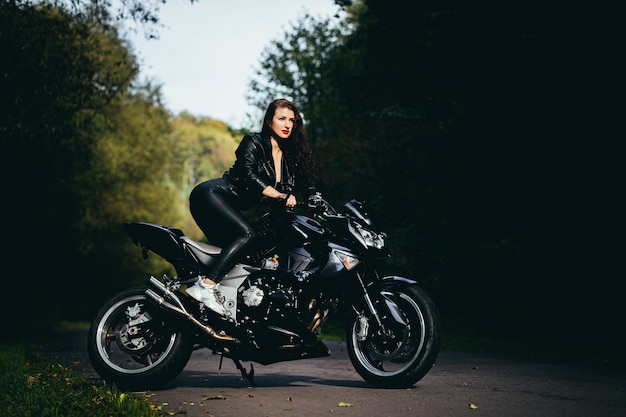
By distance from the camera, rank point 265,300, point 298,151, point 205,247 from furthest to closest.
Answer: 1. point 298,151
2. point 205,247
3. point 265,300

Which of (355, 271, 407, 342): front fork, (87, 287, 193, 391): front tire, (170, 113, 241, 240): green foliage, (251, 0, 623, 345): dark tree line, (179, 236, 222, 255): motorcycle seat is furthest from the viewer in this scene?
(170, 113, 241, 240): green foliage

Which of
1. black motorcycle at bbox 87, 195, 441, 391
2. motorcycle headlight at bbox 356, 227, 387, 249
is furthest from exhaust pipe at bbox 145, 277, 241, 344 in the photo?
motorcycle headlight at bbox 356, 227, 387, 249

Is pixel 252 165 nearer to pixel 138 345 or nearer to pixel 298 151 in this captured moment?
pixel 298 151

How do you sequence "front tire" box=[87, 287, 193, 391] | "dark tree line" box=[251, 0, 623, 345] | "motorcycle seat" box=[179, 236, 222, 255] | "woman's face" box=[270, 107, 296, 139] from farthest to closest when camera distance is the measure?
"dark tree line" box=[251, 0, 623, 345] → "woman's face" box=[270, 107, 296, 139] → "motorcycle seat" box=[179, 236, 222, 255] → "front tire" box=[87, 287, 193, 391]

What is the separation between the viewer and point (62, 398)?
587cm

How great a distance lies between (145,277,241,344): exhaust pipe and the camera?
6625mm

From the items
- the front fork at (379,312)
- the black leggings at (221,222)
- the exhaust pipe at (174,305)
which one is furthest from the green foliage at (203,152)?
the front fork at (379,312)

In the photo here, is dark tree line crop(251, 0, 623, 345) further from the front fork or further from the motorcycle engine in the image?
the motorcycle engine

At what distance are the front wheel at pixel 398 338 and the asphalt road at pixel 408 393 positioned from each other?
15 centimetres

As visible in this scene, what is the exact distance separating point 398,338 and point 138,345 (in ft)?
7.16

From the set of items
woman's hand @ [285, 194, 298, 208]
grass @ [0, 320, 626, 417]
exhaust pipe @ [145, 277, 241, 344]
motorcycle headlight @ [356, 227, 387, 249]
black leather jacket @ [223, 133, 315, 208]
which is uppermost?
black leather jacket @ [223, 133, 315, 208]

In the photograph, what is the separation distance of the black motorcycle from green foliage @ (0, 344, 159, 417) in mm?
470

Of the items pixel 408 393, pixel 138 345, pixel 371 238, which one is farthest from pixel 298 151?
pixel 408 393

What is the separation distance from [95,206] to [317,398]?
32.8 metres
